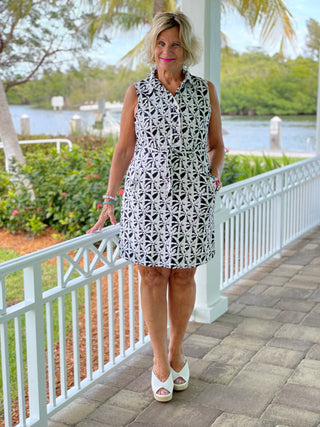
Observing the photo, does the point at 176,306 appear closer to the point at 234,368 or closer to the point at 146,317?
the point at 146,317

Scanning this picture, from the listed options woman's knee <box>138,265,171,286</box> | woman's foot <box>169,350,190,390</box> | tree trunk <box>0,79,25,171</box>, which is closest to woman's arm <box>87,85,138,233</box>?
woman's knee <box>138,265,171,286</box>

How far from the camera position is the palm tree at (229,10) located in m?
8.30

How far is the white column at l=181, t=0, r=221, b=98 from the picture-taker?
3311mm

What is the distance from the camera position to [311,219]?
20.3 feet

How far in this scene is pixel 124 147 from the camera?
8.45ft

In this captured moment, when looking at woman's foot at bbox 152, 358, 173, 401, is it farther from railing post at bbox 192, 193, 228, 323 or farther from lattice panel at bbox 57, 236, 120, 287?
railing post at bbox 192, 193, 228, 323

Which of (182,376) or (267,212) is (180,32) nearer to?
(182,376)

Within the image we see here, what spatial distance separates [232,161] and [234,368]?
14.0 feet

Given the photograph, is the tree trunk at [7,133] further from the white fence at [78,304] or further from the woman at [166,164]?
the woman at [166,164]

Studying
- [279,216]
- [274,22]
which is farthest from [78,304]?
[274,22]

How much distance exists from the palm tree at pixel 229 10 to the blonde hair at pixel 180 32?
5674mm

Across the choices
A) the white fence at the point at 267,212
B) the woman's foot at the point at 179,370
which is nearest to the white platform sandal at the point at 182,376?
the woman's foot at the point at 179,370

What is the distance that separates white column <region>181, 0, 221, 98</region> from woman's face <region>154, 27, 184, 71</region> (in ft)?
2.96

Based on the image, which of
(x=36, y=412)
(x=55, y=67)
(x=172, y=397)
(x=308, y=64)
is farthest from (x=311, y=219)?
(x=308, y=64)
